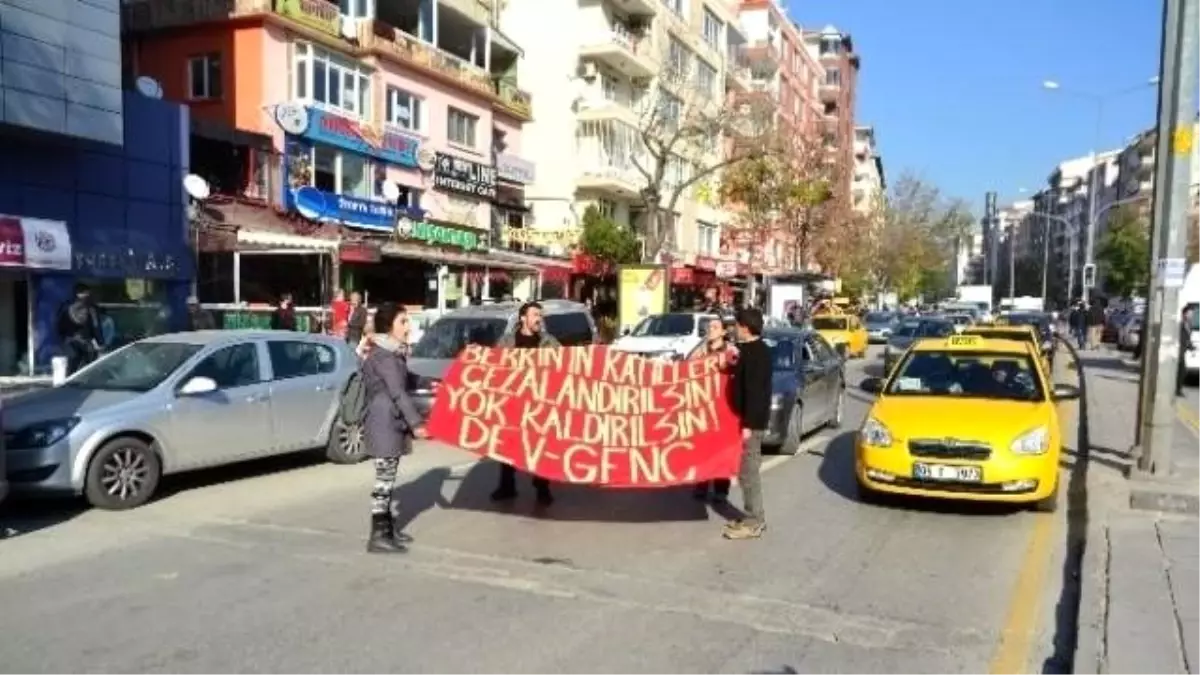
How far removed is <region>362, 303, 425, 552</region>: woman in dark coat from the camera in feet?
24.2

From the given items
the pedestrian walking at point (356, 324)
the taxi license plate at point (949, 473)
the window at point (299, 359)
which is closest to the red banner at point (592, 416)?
the taxi license plate at point (949, 473)

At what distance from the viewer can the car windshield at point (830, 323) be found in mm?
36969

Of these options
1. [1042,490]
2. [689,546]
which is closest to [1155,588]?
[1042,490]

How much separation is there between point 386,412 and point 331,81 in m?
25.0

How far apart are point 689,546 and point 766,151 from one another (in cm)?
4005

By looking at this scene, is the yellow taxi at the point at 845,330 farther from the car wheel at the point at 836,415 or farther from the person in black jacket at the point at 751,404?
the person in black jacket at the point at 751,404

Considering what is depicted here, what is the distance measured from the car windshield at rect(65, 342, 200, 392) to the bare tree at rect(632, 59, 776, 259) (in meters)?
29.4

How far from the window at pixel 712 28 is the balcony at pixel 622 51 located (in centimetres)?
1037

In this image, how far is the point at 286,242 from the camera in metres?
24.0

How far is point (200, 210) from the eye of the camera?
81.8 ft

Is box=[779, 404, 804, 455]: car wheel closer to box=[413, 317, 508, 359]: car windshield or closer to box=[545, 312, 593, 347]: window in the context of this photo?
box=[413, 317, 508, 359]: car windshield

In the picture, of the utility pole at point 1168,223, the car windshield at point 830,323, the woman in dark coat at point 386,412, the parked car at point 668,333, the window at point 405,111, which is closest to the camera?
the woman in dark coat at point 386,412

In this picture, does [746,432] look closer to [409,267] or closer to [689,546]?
[689,546]

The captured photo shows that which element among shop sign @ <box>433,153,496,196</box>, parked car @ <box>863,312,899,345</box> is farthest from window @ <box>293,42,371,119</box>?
parked car @ <box>863,312,899,345</box>
